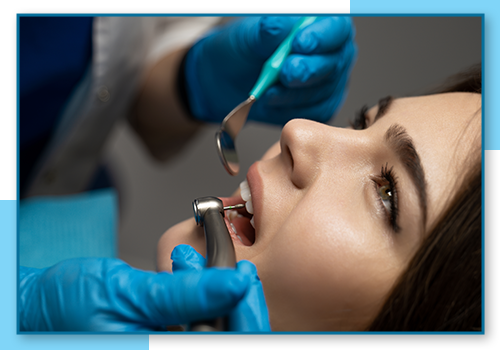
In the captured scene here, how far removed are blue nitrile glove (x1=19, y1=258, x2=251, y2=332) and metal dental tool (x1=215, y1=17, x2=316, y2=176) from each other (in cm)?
33

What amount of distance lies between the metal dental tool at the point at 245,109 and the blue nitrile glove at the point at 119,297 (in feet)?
1.09

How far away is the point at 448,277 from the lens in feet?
1.62

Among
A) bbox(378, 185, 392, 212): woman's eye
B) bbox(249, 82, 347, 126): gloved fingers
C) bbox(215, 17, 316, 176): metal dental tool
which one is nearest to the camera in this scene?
bbox(378, 185, 392, 212): woman's eye

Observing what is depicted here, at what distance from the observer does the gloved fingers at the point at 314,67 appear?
759mm

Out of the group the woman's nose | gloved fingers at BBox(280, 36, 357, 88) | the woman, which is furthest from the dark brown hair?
gloved fingers at BBox(280, 36, 357, 88)

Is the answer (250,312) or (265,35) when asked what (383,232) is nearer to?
(250,312)

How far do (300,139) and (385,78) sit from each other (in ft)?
1.14

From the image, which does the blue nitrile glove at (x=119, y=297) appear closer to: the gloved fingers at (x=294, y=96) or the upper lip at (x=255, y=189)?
the upper lip at (x=255, y=189)

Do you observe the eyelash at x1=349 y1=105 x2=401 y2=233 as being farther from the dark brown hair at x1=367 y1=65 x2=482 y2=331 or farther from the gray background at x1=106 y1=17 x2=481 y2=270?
the gray background at x1=106 y1=17 x2=481 y2=270

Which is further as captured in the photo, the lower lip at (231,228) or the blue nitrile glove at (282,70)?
the blue nitrile glove at (282,70)

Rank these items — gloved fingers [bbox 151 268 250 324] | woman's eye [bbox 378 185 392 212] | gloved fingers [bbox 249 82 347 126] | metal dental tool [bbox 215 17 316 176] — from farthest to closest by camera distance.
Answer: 1. gloved fingers [bbox 249 82 347 126]
2. metal dental tool [bbox 215 17 316 176]
3. woman's eye [bbox 378 185 392 212]
4. gloved fingers [bbox 151 268 250 324]

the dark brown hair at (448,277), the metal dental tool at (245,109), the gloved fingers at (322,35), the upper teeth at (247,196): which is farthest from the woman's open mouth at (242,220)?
the gloved fingers at (322,35)

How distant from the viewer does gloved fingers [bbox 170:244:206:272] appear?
496 millimetres


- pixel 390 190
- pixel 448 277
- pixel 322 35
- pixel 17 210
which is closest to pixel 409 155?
pixel 390 190
